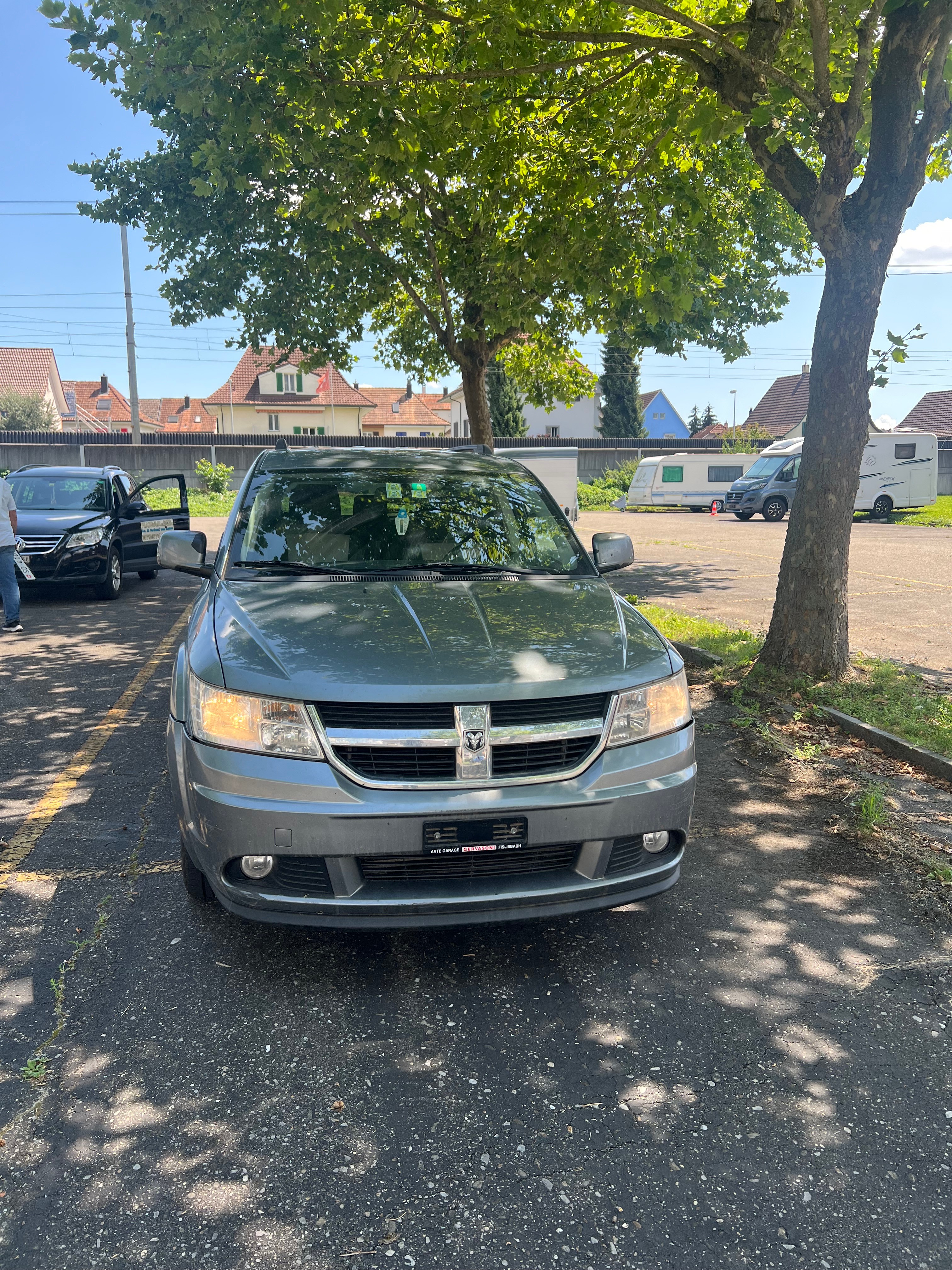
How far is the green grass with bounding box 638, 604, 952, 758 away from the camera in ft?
19.8

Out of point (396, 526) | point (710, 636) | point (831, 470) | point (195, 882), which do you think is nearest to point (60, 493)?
point (710, 636)

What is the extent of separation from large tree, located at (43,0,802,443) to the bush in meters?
20.5

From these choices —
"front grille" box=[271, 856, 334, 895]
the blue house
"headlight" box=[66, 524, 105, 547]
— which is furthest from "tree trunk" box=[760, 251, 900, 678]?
the blue house

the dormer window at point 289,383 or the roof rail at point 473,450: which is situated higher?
the dormer window at point 289,383

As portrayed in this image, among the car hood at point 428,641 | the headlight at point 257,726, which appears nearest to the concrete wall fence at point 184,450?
the car hood at point 428,641

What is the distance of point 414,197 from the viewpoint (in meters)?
14.4

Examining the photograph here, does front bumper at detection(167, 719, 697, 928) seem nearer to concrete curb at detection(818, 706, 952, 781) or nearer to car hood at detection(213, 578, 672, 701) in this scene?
car hood at detection(213, 578, 672, 701)

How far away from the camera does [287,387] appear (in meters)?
67.5

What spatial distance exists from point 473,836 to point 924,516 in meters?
29.9

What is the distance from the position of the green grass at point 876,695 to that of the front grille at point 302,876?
413 cm

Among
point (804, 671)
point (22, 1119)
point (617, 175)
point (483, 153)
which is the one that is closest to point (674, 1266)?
point (22, 1119)

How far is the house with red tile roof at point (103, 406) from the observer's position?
95.9 m

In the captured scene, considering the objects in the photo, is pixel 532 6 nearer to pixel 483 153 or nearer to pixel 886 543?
pixel 483 153

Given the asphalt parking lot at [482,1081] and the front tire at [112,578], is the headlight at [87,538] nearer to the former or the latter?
the front tire at [112,578]
